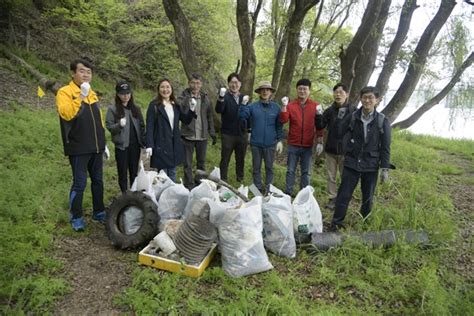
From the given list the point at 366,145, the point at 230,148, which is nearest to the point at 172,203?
the point at 230,148

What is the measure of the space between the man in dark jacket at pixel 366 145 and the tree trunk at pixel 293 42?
2.80 m

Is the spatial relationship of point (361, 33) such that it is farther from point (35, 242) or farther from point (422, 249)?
point (35, 242)

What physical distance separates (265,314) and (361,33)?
4753 mm

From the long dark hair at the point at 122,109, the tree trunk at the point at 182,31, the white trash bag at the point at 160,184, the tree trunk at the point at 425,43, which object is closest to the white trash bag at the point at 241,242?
the white trash bag at the point at 160,184

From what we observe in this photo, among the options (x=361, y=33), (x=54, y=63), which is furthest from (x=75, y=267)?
(x=54, y=63)

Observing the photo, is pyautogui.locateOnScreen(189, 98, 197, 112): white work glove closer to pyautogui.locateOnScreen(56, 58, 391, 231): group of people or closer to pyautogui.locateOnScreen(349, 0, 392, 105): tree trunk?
pyautogui.locateOnScreen(56, 58, 391, 231): group of people

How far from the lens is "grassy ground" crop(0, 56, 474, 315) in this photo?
2.56m

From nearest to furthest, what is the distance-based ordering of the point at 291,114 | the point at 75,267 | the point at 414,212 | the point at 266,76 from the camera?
the point at 75,267 < the point at 414,212 < the point at 291,114 < the point at 266,76

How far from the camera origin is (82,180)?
11.3 feet

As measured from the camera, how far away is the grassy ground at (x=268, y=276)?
2.56 metres

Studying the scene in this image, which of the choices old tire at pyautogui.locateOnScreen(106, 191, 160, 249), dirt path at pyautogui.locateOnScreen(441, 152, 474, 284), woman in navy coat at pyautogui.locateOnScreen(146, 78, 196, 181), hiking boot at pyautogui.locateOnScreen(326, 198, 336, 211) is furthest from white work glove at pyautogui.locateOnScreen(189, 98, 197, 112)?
dirt path at pyautogui.locateOnScreen(441, 152, 474, 284)

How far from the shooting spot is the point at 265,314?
244 centimetres

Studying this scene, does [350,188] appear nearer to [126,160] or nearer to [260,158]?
[260,158]

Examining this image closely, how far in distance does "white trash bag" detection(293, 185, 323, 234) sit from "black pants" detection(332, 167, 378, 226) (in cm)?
42
